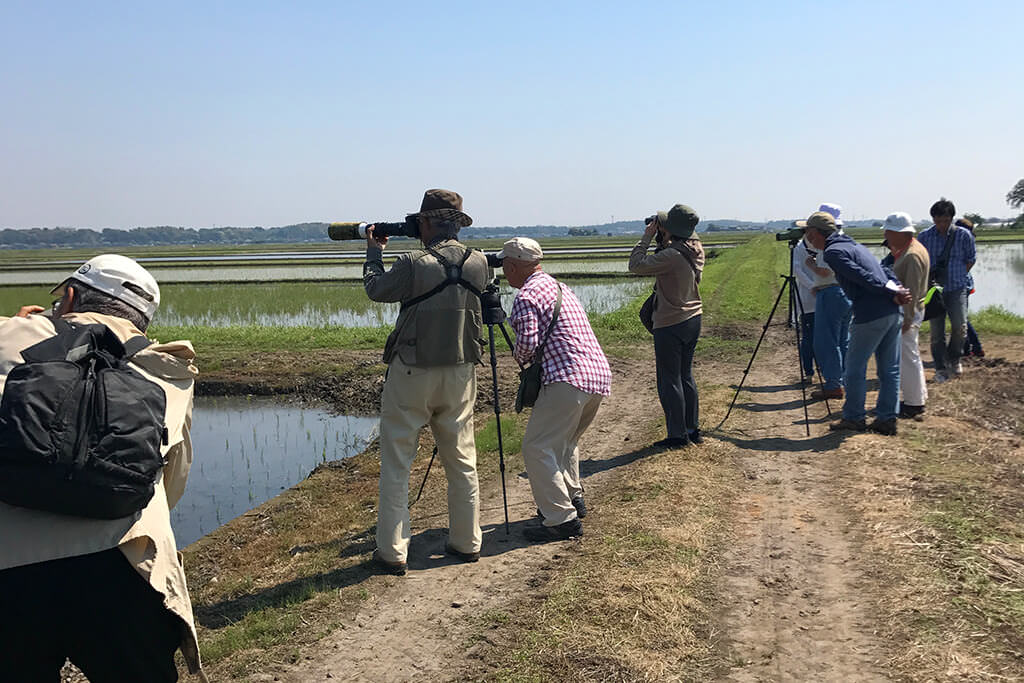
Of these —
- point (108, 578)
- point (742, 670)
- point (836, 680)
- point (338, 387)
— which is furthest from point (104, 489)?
point (338, 387)

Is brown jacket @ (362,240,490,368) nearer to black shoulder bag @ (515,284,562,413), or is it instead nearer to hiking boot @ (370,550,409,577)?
black shoulder bag @ (515,284,562,413)

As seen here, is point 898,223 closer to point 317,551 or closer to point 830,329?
point 830,329

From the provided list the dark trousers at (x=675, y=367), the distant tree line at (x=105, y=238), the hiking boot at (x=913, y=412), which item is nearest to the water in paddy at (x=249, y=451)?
the dark trousers at (x=675, y=367)

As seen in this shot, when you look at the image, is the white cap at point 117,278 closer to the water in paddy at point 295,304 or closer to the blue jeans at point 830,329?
the blue jeans at point 830,329

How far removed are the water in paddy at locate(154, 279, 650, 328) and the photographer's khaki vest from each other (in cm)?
1299

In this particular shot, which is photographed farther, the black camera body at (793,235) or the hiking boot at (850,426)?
the black camera body at (793,235)

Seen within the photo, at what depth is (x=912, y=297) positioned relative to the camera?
Result: 7.33 metres

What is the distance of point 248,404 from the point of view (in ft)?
38.3

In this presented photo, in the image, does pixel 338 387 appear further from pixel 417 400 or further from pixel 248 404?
pixel 417 400

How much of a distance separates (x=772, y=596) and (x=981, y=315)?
1269cm

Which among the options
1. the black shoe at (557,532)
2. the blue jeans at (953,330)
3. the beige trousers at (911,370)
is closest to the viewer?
the black shoe at (557,532)

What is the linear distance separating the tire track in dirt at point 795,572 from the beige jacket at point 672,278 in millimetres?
1400

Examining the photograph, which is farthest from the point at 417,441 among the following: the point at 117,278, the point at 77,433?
the point at 77,433

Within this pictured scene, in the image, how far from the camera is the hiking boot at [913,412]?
7844 mm
